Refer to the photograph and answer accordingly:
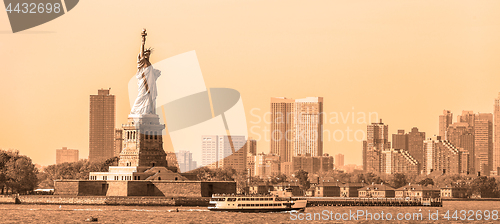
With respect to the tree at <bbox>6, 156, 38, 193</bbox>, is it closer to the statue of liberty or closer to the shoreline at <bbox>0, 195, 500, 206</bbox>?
the shoreline at <bbox>0, 195, 500, 206</bbox>

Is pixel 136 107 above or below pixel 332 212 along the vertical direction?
above

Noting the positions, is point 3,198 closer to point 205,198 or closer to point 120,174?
point 120,174

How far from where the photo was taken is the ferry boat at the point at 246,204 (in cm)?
12700

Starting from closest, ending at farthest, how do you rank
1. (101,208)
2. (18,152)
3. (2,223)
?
1. (2,223)
2. (101,208)
3. (18,152)

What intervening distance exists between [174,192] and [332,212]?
25752 mm

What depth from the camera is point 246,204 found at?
128 m

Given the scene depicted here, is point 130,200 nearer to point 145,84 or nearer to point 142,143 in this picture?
point 142,143

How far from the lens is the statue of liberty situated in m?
139

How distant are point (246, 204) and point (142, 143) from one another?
2103 cm

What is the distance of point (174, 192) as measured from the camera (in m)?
135

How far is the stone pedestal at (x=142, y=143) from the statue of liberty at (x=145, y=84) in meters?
1.42

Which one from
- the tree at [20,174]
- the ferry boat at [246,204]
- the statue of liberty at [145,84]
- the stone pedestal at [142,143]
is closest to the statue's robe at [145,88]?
the statue of liberty at [145,84]

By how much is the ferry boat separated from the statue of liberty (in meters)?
20.0

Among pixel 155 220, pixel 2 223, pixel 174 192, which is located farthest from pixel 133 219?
pixel 174 192
